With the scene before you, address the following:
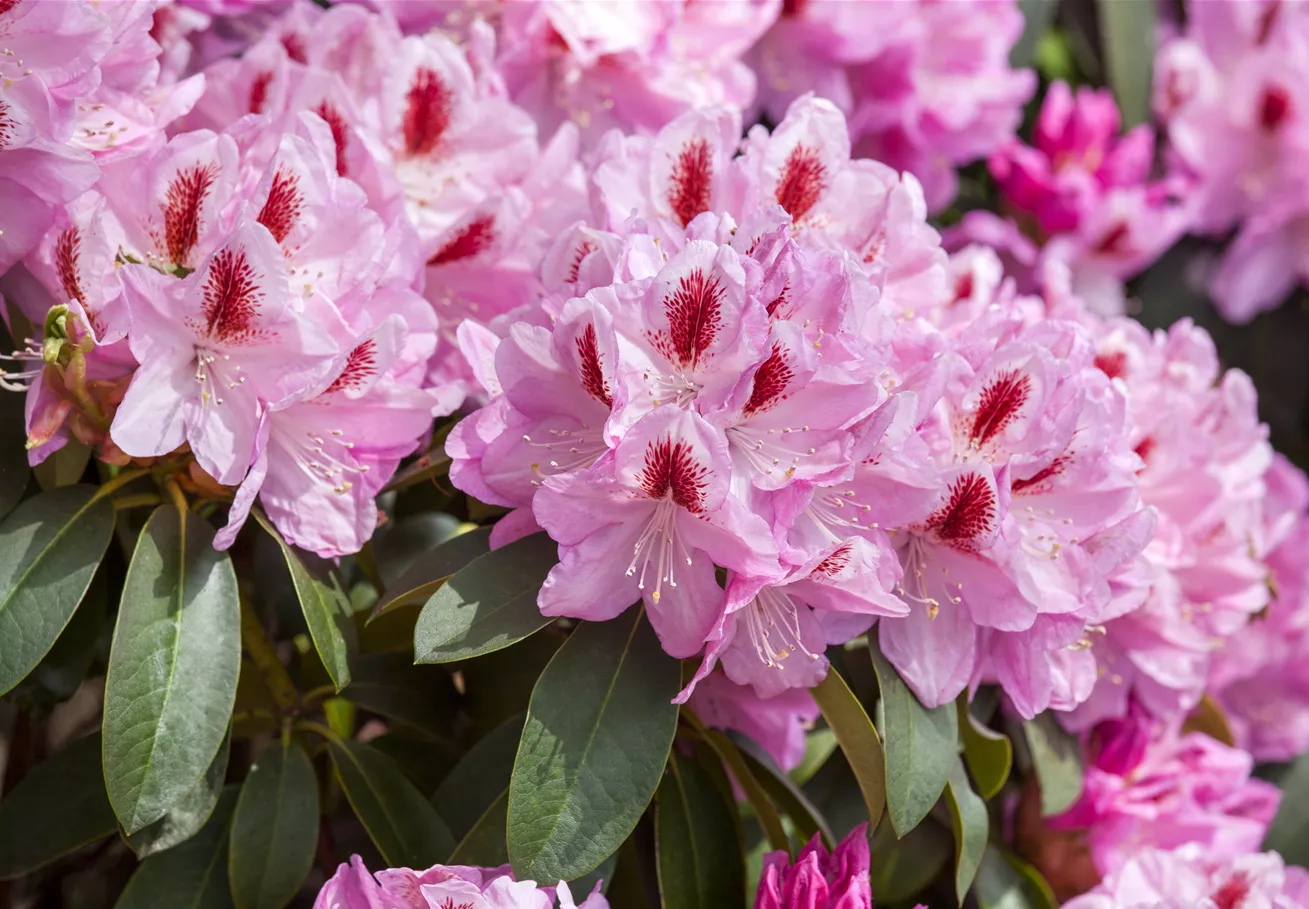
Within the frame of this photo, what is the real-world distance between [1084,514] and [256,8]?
88cm

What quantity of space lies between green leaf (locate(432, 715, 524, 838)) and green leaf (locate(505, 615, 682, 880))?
16 cm

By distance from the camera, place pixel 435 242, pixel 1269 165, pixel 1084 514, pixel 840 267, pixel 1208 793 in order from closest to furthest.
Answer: pixel 840 267, pixel 1084 514, pixel 435 242, pixel 1208 793, pixel 1269 165

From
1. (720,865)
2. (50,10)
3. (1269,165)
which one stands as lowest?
(720,865)

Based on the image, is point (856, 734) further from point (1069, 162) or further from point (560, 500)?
point (1069, 162)

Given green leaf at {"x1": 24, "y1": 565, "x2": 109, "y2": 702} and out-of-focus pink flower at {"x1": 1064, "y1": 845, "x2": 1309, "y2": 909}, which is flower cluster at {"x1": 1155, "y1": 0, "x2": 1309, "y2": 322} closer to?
out-of-focus pink flower at {"x1": 1064, "y1": 845, "x2": 1309, "y2": 909}

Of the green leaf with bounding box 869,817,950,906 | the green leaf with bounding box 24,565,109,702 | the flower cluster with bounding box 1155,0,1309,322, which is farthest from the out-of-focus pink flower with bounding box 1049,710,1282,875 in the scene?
the green leaf with bounding box 24,565,109,702

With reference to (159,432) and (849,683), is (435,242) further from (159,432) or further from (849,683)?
(849,683)

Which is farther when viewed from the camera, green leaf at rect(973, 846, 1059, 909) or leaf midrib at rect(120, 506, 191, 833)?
green leaf at rect(973, 846, 1059, 909)

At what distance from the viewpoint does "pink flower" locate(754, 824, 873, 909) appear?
842mm

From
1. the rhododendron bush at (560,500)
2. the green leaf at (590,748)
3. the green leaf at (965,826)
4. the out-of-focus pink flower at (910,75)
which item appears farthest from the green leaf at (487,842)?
the out-of-focus pink flower at (910,75)

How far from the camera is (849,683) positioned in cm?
100

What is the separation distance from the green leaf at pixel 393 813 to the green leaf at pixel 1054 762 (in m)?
0.48

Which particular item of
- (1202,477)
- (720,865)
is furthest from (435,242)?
(1202,477)

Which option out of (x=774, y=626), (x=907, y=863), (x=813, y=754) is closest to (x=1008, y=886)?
(x=907, y=863)
